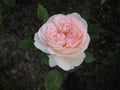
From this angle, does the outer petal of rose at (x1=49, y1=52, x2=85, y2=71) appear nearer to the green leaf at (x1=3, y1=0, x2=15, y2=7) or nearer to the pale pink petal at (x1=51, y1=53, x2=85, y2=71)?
the pale pink petal at (x1=51, y1=53, x2=85, y2=71)

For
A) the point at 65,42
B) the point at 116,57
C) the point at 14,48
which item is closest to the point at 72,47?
the point at 65,42

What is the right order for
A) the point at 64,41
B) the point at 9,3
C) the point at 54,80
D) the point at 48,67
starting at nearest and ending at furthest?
1. the point at 64,41
2. the point at 54,80
3. the point at 48,67
4. the point at 9,3

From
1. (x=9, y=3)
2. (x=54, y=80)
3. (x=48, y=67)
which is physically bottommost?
(x=48, y=67)

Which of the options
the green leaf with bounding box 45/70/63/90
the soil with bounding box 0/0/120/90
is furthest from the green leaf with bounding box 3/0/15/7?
the green leaf with bounding box 45/70/63/90

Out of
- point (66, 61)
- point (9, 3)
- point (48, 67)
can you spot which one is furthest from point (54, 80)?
point (9, 3)

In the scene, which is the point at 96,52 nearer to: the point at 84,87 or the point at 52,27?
the point at 84,87

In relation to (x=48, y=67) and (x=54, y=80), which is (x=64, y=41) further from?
(x=48, y=67)

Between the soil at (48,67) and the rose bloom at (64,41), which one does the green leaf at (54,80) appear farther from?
the soil at (48,67)
